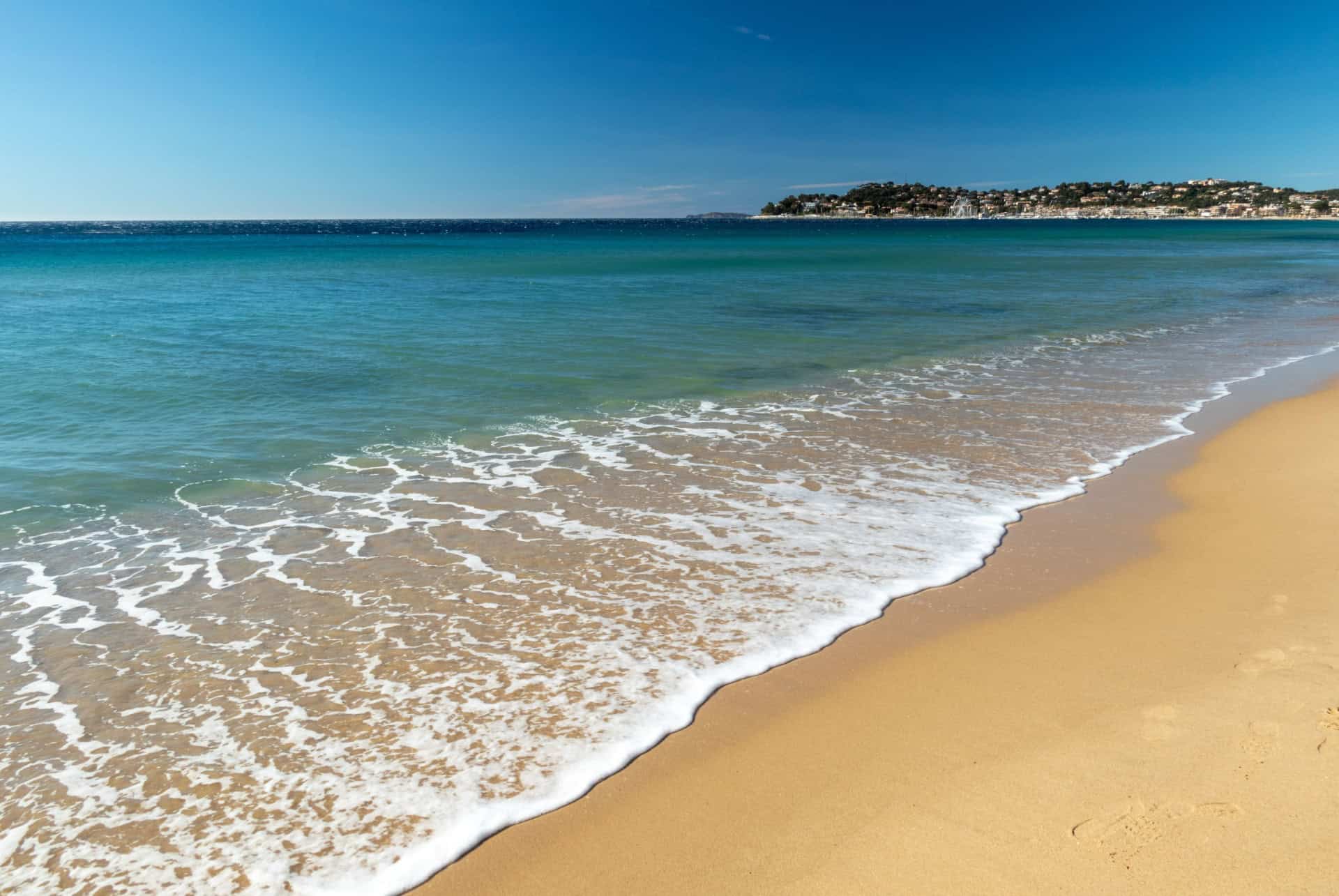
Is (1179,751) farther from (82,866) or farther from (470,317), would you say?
(470,317)

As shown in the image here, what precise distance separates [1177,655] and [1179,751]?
120 cm

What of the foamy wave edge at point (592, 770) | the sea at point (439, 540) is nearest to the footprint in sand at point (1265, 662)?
the foamy wave edge at point (592, 770)

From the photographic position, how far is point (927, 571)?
21.5 ft

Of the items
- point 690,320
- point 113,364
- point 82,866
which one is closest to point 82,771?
point 82,866

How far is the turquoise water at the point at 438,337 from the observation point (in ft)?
36.4

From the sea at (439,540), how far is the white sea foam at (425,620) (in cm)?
2

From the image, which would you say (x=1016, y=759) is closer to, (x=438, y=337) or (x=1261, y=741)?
(x=1261, y=741)

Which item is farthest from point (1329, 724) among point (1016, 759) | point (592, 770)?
point (592, 770)

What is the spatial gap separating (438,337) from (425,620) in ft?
49.4

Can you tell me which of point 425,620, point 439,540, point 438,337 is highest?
point 438,337

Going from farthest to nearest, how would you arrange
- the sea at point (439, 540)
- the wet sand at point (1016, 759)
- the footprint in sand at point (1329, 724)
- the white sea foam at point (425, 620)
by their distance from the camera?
the footprint in sand at point (1329, 724) < the sea at point (439, 540) < the white sea foam at point (425, 620) < the wet sand at point (1016, 759)

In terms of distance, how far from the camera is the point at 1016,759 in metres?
4.17

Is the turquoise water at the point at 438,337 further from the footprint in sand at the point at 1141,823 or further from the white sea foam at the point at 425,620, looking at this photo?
the footprint in sand at the point at 1141,823

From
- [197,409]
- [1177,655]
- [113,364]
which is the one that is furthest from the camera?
[113,364]
